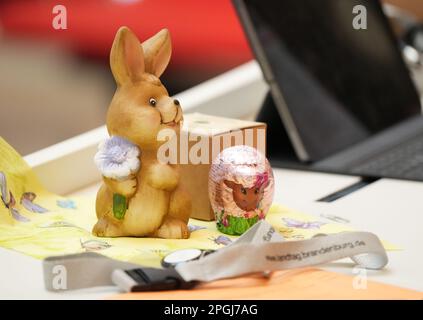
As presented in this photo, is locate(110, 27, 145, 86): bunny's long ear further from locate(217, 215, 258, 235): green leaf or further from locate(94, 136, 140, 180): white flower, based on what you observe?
locate(217, 215, 258, 235): green leaf

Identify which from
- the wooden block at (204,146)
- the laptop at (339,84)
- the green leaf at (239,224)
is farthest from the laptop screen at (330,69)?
the green leaf at (239,224)

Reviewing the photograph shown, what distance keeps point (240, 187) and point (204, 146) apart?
0.29 feet

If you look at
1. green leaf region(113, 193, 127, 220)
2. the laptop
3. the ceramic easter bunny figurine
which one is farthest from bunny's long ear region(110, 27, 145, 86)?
the laptop

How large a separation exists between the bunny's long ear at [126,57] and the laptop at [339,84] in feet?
1.20

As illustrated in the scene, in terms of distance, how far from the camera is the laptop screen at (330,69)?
1325mm

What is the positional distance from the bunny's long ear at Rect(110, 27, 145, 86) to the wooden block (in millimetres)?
118

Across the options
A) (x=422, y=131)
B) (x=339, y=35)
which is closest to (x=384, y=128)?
(x=422, y=131)

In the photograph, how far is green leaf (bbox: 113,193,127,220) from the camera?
3.17 ft

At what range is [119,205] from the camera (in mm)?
969

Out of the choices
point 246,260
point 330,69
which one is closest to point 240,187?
point 246,260

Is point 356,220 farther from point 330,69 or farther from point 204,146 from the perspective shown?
point 330,69

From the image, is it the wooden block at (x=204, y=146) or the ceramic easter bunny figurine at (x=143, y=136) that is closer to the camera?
the ceramic easter bunny figurine at (x=143, y=136)

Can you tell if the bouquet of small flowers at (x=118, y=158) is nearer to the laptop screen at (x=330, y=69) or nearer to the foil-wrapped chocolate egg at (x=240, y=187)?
the foil-wrapped chocolate egg at (x=240, y=187)
